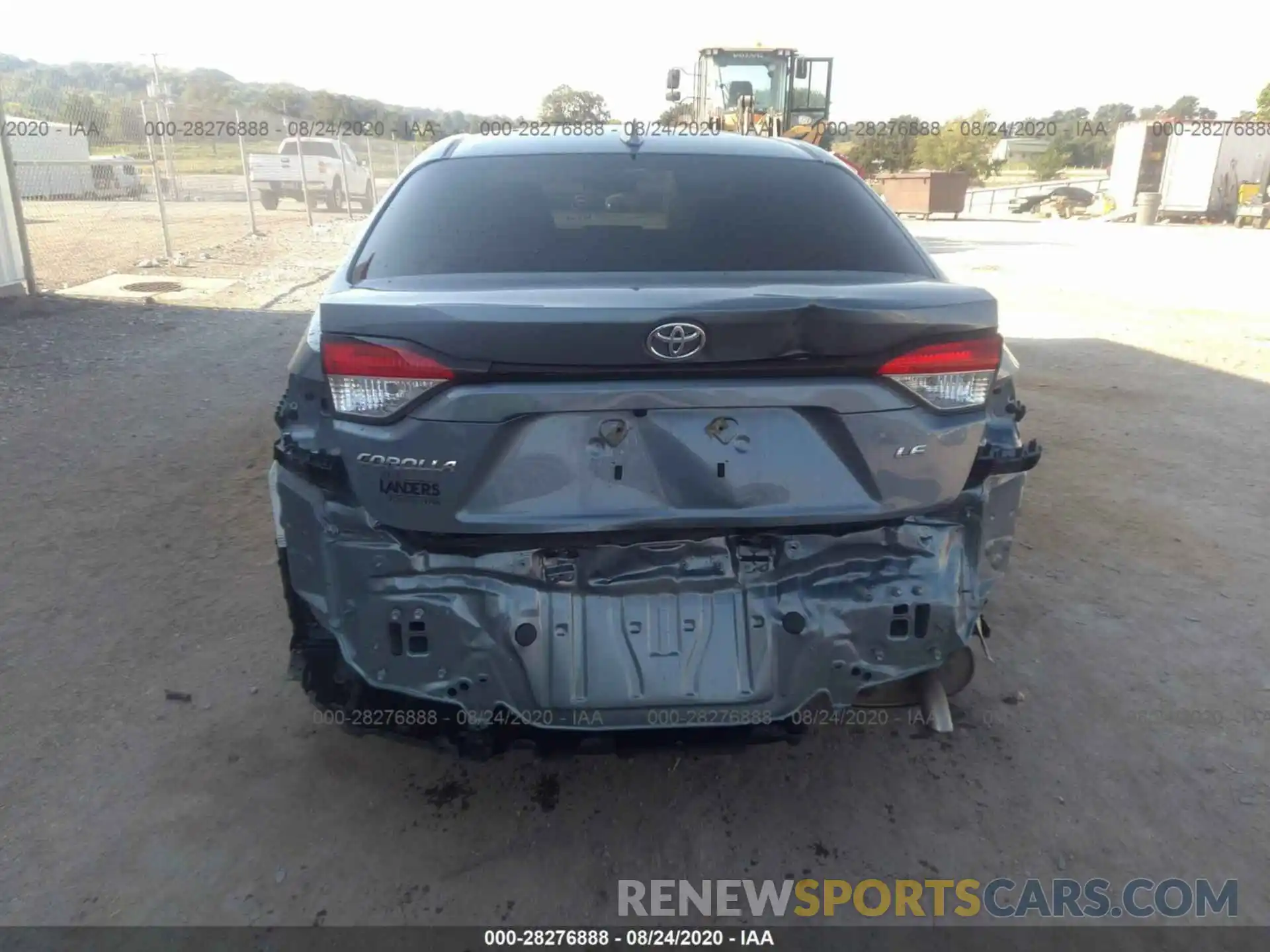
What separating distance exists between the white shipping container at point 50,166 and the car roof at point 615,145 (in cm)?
930

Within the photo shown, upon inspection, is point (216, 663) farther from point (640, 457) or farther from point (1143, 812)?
point (1143, 812)

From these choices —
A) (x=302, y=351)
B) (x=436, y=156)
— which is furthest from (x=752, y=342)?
(x=436, y=156)

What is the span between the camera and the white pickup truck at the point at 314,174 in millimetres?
21750

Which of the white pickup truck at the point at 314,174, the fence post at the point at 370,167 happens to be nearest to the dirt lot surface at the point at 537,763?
the fence post at the point at 370,167

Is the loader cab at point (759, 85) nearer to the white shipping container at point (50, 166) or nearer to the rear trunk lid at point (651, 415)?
the white shipping container at point (50, 166)

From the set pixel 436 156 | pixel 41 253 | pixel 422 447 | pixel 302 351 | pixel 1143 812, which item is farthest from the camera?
pixel 41 253

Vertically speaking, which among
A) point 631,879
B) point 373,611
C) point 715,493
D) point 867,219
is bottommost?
point 631,879

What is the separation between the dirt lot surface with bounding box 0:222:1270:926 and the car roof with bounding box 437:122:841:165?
6.36 ft

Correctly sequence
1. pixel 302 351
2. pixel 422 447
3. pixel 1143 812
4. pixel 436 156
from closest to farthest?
pixel 422 447
pixel 302 351
pixel 1143 812
pixel 436 156

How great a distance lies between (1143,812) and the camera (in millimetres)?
2586

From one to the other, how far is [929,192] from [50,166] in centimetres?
2260

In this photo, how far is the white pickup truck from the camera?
71.4 ft

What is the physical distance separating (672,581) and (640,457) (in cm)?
33

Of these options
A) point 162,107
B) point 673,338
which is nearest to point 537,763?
point 673,338
